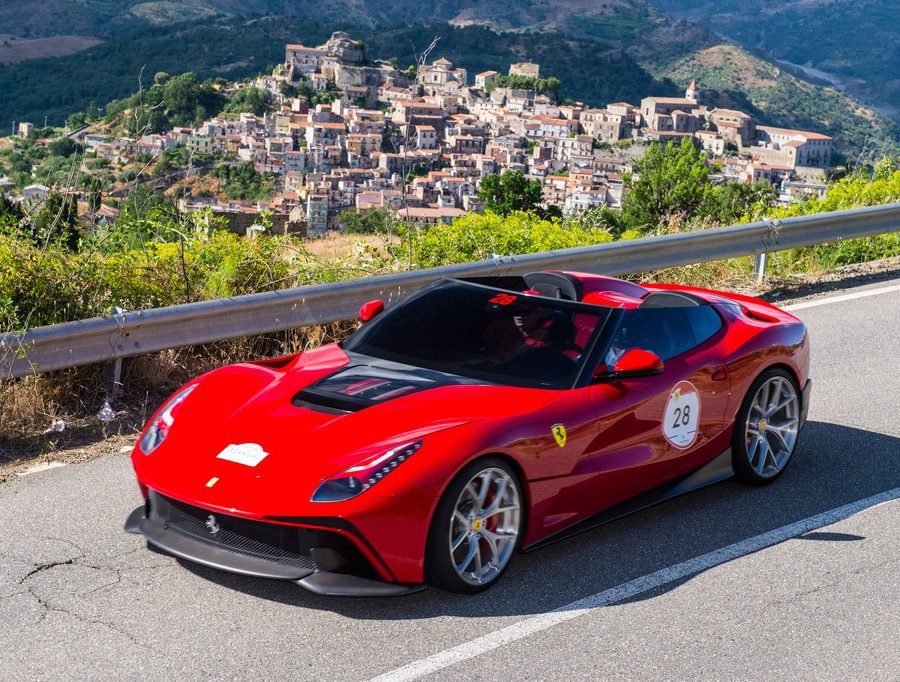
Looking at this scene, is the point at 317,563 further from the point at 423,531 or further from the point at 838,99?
the point at 838,99

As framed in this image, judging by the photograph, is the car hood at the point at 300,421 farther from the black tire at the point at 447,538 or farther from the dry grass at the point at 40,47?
the dry grass at the point at 40,47

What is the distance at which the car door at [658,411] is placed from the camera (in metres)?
5.20

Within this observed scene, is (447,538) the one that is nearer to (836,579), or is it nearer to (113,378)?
(836,579)

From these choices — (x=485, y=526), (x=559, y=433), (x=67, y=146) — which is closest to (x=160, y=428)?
(x=485, y=526)

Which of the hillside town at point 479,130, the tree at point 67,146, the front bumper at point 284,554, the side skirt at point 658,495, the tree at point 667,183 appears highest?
the tree at point 67,146

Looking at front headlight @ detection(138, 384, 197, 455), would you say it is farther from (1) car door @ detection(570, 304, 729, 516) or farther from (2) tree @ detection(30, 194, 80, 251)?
(2) tree @ detection(30, 194, 80, 251)

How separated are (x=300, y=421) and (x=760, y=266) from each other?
7389mm

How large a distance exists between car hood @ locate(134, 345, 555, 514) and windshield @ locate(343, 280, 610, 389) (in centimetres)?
15

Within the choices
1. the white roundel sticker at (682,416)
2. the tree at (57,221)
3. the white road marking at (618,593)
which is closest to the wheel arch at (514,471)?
the white road marking at (618,593)

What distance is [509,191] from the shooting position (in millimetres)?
33281

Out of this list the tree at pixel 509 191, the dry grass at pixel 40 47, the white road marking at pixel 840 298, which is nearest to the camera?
the white road marking at pixel 840 298

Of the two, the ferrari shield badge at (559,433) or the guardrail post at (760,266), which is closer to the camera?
the ferrari shield badge at (559,433)

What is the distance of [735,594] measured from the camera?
482 centimetres

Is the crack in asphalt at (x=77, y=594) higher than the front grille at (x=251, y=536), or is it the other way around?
the front grille at (x=251, y=536)
